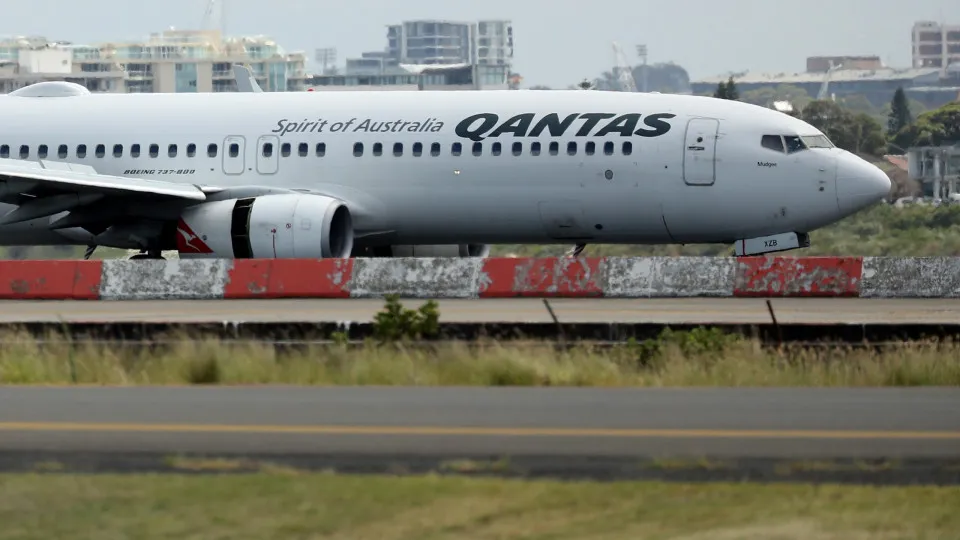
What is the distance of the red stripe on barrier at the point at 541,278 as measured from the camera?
31516mm

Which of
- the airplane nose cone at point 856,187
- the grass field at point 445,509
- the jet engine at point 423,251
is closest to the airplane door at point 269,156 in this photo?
the jet engine at point 423,251

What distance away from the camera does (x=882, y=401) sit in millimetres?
17719

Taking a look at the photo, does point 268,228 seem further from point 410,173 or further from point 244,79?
point 244,79

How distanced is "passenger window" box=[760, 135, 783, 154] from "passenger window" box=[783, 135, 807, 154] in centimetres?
Result: 10

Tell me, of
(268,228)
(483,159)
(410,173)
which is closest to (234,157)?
(268,228)

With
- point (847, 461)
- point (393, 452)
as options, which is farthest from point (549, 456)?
point (847, 461)

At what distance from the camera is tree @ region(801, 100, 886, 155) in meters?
141

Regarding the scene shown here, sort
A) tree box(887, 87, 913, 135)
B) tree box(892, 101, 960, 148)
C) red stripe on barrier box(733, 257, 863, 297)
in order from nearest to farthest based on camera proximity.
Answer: red stripe on barrier box(733, 257, 863, 297) < tree box(892, 101, 960, 148) < tree box(887, 87, 913, 135)

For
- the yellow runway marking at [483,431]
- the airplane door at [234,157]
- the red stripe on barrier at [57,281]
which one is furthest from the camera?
the airplane door at [234,157]

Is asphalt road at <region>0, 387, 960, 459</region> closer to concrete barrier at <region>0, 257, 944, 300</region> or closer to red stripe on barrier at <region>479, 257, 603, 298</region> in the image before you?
red stripe on barrier at <region>479, 257, 603, 298</region>

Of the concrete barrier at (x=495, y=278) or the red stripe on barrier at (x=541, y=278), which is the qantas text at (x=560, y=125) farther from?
the red stripe on barrier at (x=541, y=278)

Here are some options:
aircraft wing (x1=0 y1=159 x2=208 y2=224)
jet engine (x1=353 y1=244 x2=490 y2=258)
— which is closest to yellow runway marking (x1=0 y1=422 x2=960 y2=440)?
aircraft wing (x1=0 y1=159 x2=208 y2=224)

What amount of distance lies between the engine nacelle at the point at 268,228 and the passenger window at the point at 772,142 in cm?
775

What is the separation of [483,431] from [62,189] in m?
22.0
